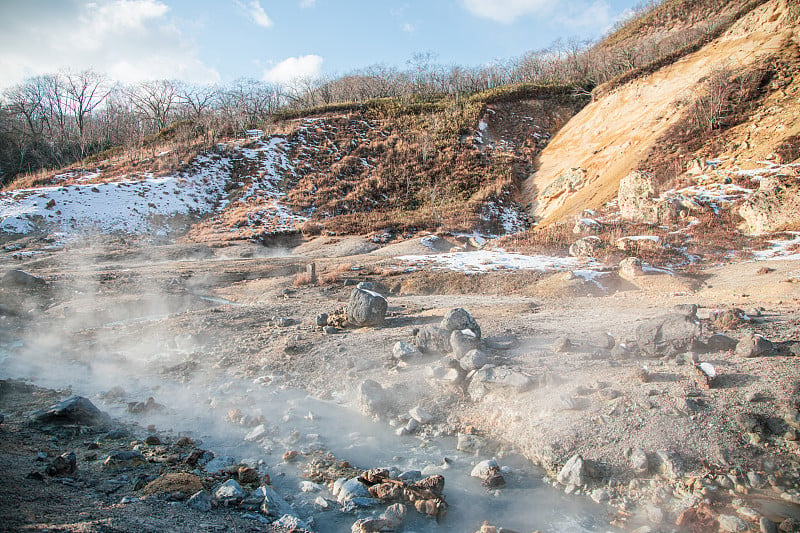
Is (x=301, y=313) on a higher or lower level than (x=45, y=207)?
lower

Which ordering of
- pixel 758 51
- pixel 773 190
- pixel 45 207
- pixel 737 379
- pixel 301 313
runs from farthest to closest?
pixel 758 51, pixel 45 207, pixel 773 190, pixel 301 313, pixel 737 379

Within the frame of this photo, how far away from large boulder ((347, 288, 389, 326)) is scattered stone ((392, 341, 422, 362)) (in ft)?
6.28

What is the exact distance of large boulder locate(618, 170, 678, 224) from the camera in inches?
722

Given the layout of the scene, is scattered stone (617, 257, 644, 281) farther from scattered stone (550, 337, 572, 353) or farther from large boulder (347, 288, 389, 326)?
large boulder (347, 288, 389, 326)

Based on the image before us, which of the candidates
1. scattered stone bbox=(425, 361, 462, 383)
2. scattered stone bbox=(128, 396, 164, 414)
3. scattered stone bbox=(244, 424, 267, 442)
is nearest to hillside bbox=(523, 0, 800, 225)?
scattered stone bbox=(425, 361, 462, 383)

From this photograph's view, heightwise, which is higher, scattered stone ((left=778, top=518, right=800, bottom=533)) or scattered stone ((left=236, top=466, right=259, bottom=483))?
scattered stone ((left=236, top=466, right=259, bottom=483))

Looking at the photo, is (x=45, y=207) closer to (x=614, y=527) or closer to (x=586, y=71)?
(x=614, y=527)

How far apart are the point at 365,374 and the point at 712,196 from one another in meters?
18.3

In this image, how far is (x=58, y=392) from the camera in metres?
7.00

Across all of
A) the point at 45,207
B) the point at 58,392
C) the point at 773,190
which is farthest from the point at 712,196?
the point at 45,207

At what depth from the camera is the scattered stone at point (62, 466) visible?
432 centimetres

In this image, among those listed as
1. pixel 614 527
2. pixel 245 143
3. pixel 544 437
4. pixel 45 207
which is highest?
pixel 245 143

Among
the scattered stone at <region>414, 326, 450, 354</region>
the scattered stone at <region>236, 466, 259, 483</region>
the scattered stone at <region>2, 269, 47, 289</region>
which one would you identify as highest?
the scattered stone at <region>2, 269, 47, 289</region>

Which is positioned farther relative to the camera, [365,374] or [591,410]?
[365,374]
